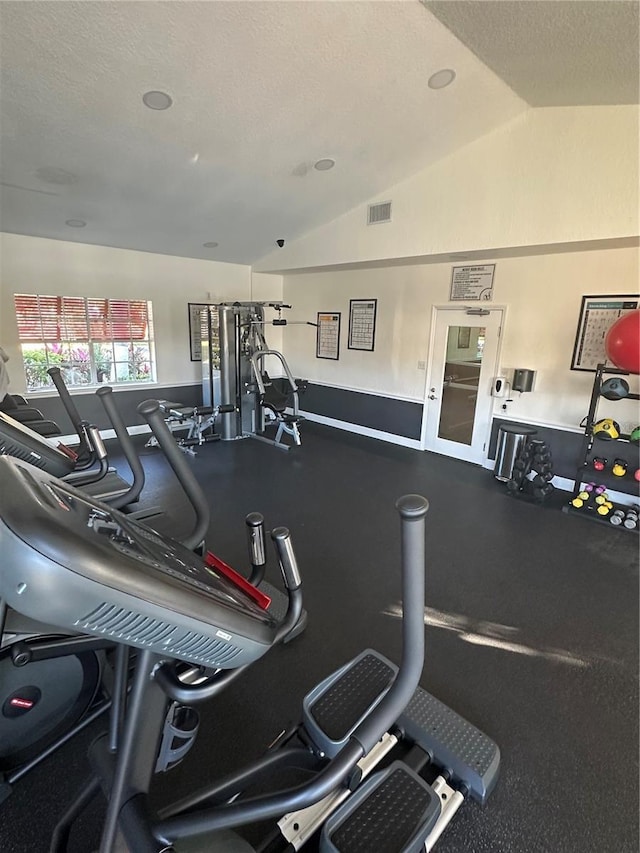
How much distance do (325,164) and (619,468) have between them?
405cm

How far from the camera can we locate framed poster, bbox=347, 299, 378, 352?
20.1 ft

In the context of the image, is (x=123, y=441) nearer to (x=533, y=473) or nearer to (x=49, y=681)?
(x=49, y=681)

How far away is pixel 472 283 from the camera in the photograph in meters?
4.98

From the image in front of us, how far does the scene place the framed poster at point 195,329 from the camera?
6414 mm

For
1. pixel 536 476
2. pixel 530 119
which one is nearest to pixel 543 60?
pixel 530 119

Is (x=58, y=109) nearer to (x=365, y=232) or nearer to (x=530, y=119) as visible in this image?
(x=365, y=232)

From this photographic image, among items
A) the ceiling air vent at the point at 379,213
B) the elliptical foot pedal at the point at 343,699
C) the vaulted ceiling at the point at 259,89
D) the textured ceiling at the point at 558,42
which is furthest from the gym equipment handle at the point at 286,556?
the ceiling air vent at the point at 379,213

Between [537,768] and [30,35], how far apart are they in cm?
445

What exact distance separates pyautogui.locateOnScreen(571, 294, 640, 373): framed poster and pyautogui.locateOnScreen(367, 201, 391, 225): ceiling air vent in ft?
7.65

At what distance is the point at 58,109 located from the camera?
2.87 m

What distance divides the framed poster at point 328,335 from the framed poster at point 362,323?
290 mm

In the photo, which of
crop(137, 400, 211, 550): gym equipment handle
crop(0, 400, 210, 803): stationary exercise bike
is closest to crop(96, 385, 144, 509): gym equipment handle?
crop(0, 400, 210, 803): stationary exercise bike

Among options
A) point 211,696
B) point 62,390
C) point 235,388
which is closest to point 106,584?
point 211,696

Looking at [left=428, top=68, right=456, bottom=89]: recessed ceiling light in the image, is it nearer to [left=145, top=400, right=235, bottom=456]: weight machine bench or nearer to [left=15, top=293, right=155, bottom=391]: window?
[left=145, top=400, right=235, bottom=456]: weight machine bench
